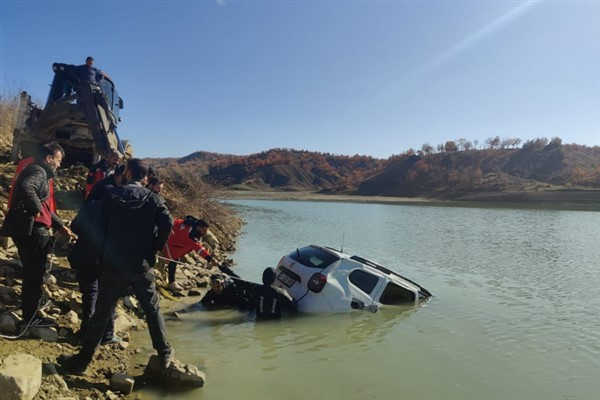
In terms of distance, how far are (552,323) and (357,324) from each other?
13.1 ft

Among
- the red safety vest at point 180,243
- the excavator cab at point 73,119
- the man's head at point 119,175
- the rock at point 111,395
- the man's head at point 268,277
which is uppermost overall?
the excavator cab at point 73,119

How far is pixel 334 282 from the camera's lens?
7.91 m

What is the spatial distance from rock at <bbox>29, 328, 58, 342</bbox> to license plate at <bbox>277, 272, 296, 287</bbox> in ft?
13.2

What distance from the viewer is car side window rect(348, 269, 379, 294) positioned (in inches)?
324

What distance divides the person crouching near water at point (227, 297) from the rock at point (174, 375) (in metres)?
3.45

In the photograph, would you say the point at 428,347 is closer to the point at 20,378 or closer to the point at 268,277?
the point at 268,277

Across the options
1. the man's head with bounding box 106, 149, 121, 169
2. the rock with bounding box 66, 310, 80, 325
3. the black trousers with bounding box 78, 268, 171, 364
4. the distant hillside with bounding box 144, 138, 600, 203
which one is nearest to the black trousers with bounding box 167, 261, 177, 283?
the man's head with bounding box 106, 149, 121, 169

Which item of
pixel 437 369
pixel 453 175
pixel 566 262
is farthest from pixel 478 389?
pixel 453 175

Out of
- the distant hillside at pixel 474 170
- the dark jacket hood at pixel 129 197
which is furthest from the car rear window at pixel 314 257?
the distant hillside at pixel 474 170

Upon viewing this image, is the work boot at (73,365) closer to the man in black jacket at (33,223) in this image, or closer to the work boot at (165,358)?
the work boot at (165,358)

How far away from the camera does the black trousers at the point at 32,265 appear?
502cm

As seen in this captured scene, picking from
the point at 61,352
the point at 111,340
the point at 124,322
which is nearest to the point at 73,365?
the point at 61,352

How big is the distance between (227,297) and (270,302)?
118cm

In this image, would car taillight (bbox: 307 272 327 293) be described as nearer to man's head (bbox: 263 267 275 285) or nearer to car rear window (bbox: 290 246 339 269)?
car rear window (bbox: 290 246 339 269)
